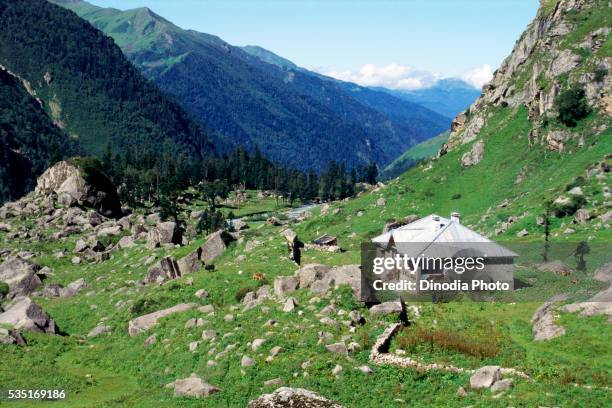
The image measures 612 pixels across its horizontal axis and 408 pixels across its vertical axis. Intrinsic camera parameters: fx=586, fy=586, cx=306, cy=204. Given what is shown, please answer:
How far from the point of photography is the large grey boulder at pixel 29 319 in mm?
44031

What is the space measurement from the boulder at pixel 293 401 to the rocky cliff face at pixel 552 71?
221 ft

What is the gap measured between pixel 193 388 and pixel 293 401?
25.9ft

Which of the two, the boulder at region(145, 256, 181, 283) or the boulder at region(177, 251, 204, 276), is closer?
the boulder at region(145, 256, 181, 283)

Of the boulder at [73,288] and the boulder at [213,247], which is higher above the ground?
the boulder at [213,247]

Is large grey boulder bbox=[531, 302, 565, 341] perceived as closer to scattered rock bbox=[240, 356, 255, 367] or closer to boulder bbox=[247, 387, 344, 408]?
boulder bbox=[247, 387, 344, 408]

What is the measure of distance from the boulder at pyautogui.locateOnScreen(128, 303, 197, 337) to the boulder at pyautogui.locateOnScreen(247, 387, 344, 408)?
63.0ft

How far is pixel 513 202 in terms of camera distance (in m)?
75.5

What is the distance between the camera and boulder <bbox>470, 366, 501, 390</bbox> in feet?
84.1

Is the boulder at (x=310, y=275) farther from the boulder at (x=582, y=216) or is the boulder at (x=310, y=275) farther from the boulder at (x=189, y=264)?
the boulder at (x=582, y=216)

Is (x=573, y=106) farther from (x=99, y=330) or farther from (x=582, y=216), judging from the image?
(x=99, y=330)

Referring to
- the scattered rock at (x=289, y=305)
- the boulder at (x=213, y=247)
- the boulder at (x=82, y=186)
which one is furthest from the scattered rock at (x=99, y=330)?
the boulder at (x=82, y=186)

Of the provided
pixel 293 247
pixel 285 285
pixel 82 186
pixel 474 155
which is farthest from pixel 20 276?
pixel 474 155

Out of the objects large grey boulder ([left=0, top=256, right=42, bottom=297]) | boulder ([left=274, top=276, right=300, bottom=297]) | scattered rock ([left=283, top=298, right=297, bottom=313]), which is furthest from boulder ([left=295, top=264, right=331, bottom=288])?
large grey boulder ([left=0, top=256, right=42, bottom=297])

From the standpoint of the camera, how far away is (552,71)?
88.8 metres
